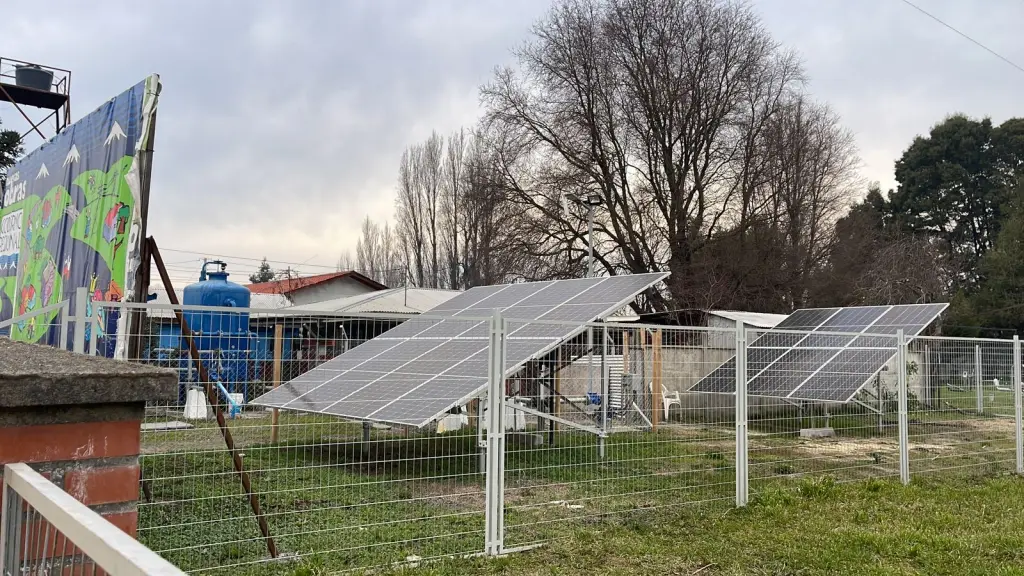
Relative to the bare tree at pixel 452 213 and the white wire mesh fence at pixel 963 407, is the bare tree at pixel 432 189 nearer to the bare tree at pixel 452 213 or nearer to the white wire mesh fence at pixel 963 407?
the bare tree at pixel 452 213

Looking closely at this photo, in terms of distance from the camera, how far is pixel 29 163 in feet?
37.1

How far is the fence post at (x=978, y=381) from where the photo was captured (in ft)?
36.3

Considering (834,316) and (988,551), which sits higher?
(834,316)

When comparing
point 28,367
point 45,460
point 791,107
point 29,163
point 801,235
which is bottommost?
point 45,460

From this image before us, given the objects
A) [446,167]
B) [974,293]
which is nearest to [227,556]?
[446,167]

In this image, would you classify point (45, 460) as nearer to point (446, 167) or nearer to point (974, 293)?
point (446, 167)

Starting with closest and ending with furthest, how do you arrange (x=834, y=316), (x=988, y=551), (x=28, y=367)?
1. (x=28, y=367)
2. (x=988, y=551)
3. (x=834, y=316)

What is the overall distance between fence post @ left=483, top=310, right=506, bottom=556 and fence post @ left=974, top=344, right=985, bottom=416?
8242 millimetres

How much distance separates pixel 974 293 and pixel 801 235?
2196 centimetres

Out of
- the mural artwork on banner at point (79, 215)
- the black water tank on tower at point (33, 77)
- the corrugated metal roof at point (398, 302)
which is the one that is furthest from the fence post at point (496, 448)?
the corrugated metal roof at point (398, 302)

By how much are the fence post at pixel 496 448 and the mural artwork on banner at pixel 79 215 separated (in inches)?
111

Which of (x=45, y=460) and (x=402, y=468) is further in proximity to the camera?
(x=402, y=468)

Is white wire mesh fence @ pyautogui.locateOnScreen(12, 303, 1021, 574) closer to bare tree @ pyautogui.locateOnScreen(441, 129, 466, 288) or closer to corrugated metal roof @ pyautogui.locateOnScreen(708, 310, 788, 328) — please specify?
corrugated metal roof @ pyautogui.locateOnScreen(708, 310, 788, 328)

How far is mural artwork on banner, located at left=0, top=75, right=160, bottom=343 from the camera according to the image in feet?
24.6
